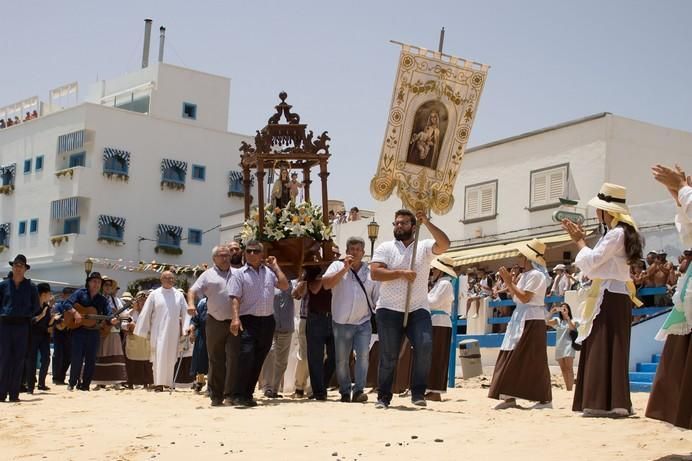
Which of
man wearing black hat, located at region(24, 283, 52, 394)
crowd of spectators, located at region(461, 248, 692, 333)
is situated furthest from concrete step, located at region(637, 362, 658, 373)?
man wearing black hat, located at region(24, 283, 52, 394)

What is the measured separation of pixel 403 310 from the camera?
464 inches

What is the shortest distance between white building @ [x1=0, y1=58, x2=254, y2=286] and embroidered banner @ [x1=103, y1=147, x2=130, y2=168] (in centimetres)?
5

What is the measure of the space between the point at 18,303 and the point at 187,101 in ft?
152

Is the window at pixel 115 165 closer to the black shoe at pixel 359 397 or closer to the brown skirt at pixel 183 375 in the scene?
the brown skirt at pixel 183 375

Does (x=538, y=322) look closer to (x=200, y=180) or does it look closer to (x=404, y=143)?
(x=404, y=143)

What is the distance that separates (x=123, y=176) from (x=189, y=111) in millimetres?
5551

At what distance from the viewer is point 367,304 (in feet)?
43.8

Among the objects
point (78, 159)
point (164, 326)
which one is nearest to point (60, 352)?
point (164, 326)

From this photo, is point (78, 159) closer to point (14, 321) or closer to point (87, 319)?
point (87, 319)

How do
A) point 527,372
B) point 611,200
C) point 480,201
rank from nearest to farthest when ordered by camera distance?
point 611,200 < point 527,372 < point 480,201

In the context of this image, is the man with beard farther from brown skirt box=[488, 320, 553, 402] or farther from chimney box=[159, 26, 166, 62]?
chimney box=[159, 26, 166, 62]

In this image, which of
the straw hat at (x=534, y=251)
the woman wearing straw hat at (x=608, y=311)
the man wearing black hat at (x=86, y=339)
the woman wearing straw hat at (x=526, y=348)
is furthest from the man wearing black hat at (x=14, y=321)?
the woman wearing straw hat at (x=608, y=311)

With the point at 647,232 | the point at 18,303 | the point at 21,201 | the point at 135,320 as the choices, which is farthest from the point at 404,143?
the point at 21,201

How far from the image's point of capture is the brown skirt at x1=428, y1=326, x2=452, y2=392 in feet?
48.6
